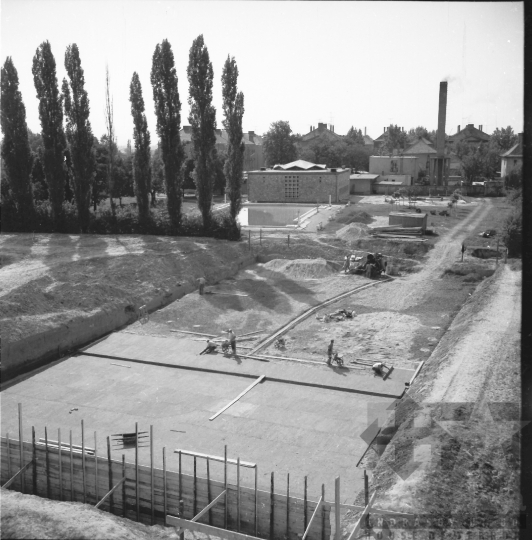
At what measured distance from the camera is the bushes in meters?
34.4

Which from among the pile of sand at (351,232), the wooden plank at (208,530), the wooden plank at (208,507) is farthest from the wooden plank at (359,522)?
the pile of sand at (351,232)

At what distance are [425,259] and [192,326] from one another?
15.1 m

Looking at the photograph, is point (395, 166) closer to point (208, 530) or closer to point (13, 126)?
point (13, 126)

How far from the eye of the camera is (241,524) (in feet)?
34.4

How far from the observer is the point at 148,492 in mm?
Result: 11062

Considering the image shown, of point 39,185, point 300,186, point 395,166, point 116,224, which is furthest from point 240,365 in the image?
point 395,166

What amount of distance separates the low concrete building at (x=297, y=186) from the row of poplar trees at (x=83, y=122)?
18607 mm

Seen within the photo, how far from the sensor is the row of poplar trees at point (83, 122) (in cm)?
3266

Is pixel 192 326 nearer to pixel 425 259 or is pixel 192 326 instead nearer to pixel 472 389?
pixel 472 389

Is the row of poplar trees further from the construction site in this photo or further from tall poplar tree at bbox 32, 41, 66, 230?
the construction site

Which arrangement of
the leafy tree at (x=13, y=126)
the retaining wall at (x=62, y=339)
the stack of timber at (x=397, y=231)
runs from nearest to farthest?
the retaining wall at (x=62, y=339) < the leafy tree at (x=13, y=126) < the stack of timber at (x=397, y=231)

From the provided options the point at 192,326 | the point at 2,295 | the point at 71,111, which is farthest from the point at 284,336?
the point at 71,111

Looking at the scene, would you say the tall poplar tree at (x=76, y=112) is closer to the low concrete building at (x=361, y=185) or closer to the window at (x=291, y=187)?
the window at (x=291, y=187)

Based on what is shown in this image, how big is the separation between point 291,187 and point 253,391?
38.0m
